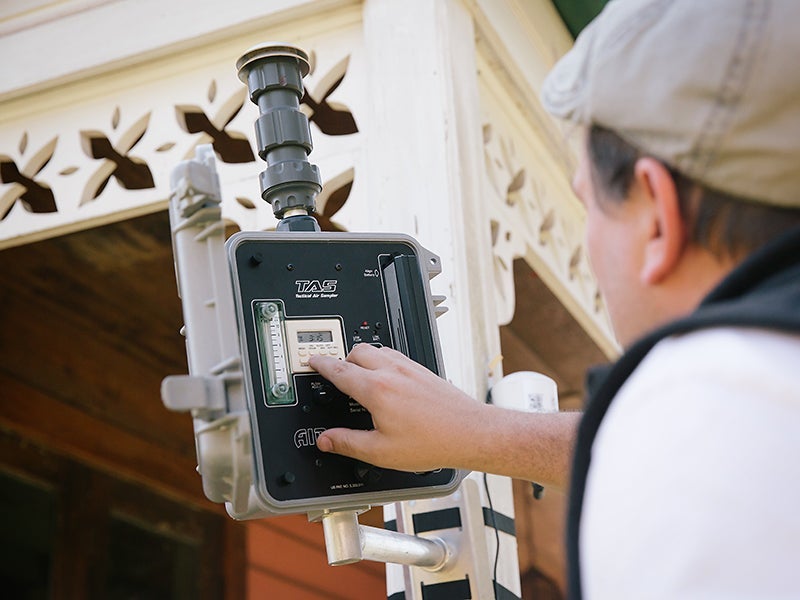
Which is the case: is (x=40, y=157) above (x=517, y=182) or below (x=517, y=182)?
above

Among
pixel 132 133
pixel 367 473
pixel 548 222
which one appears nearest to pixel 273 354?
pixel 367 473

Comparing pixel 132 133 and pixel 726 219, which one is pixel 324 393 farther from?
pixel 132 133

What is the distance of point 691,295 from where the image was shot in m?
0.74

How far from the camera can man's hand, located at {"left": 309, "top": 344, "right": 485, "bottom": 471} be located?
1.28 meters

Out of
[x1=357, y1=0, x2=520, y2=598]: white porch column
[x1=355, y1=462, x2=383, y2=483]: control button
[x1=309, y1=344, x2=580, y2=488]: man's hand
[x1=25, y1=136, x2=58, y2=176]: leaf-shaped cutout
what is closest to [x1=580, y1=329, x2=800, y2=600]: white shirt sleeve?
[x1=309, y1=344, x2=580, y2=488]: man's hand

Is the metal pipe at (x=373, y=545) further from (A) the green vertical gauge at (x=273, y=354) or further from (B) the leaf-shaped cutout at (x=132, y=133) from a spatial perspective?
(B) the leaf-shaped cutout at (x=132, y=133)

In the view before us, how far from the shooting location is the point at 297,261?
1.43 m

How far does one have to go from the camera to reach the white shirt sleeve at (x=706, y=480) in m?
0.55

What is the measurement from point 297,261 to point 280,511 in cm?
32

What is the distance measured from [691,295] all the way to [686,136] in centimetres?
10

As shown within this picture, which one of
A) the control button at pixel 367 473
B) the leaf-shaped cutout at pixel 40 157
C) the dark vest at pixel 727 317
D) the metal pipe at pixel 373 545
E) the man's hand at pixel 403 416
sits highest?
the leaf-shaped cutout at pixel 40 157

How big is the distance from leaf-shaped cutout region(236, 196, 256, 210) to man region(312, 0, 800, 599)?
1.57 metres

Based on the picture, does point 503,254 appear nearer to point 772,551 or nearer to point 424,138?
point 424,138

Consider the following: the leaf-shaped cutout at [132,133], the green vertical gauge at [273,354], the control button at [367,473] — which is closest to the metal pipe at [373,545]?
the control button at [367,473]
